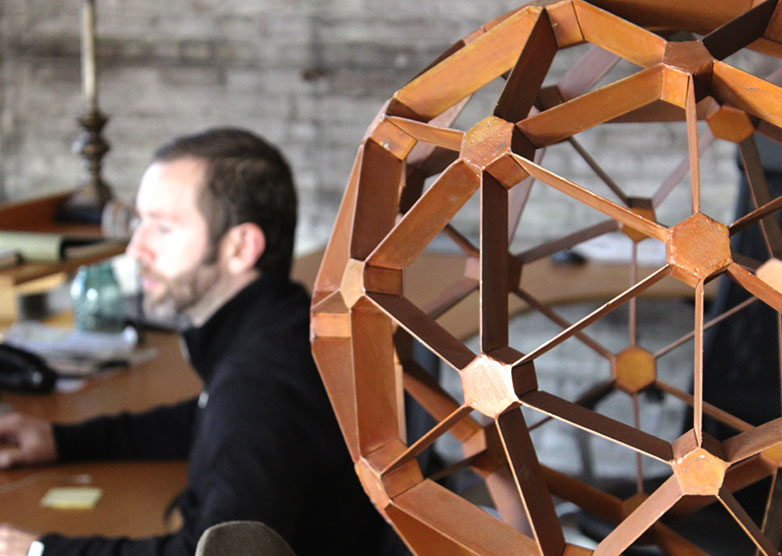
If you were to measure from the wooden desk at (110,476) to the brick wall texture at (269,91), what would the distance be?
1784 millimetres

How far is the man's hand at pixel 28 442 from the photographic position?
121 centimetres

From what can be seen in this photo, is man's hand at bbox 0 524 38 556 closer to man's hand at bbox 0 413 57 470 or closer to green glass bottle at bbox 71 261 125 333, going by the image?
man's hand at bbox 0 413 57 470

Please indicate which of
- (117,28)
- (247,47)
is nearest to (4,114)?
(117,28)

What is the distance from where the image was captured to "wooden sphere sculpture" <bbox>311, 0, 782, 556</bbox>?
0.34 metres

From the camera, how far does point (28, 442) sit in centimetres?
121

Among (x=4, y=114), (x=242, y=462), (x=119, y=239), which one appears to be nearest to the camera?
(x=242, y=462)

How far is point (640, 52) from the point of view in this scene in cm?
37

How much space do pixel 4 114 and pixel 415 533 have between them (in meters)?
3.57

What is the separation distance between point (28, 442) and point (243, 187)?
1.52 feet

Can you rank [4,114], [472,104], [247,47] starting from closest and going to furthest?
[472,104] → [247,47] → [4,114]

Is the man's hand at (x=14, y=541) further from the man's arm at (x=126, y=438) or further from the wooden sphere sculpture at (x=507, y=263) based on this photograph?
the wooden sphere sculpture at (x=507, y=263)

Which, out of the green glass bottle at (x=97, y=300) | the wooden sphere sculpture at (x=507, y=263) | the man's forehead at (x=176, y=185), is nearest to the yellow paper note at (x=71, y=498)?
the man's forehead at (x=176, y=185)

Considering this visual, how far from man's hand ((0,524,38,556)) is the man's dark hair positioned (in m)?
0.49

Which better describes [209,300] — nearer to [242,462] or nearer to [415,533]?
[242,462]
